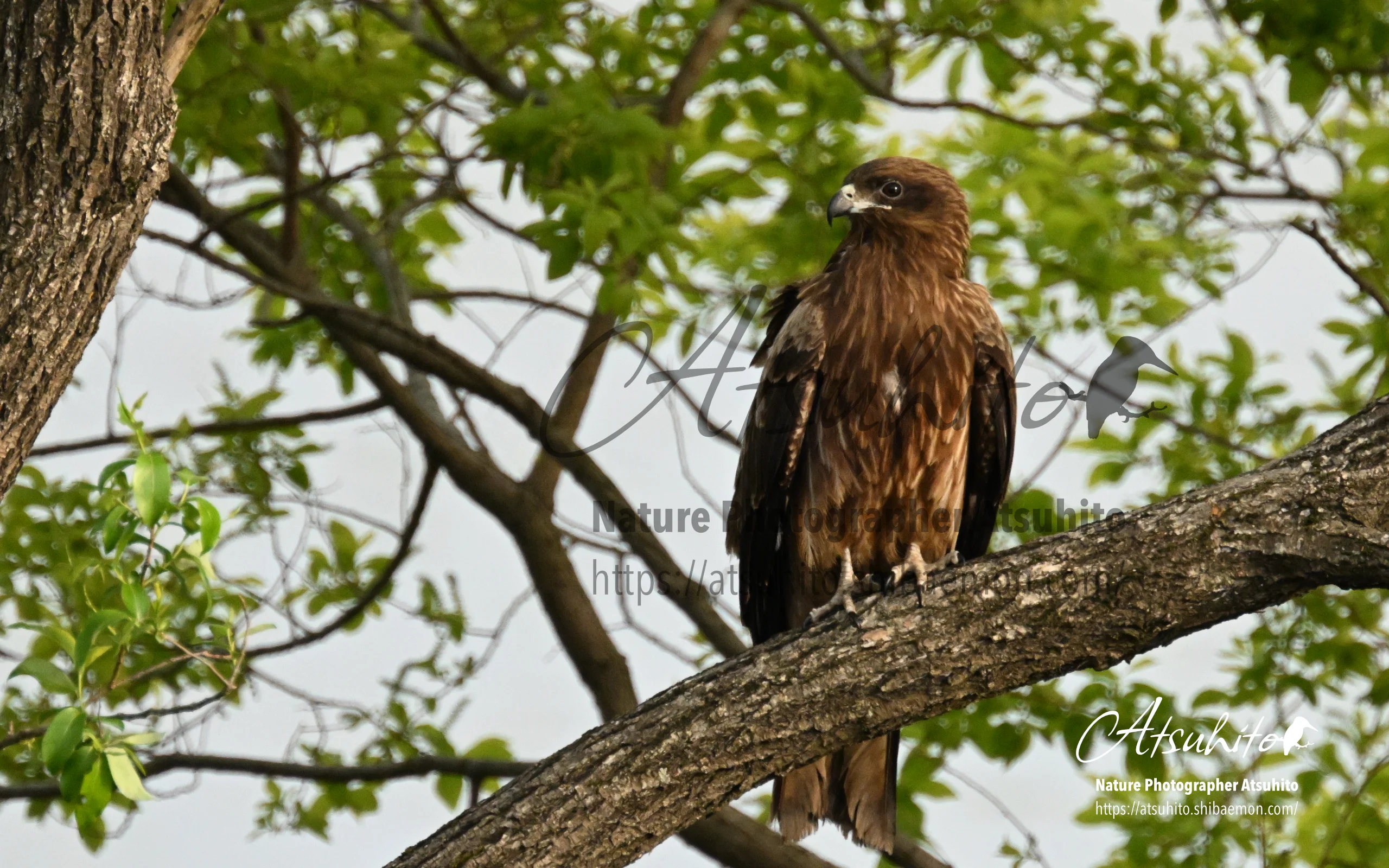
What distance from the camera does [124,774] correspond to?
2430mm

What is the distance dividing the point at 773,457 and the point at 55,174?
80.3 inches

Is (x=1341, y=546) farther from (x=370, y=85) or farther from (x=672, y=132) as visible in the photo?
(x=370, y=85)

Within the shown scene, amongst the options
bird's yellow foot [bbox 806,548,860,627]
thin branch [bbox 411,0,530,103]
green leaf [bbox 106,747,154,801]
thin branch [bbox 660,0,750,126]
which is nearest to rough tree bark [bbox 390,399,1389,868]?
bird's yellow foot [bbox 806,548,860,627]

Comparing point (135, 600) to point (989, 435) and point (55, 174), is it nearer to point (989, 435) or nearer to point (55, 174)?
point (55, 174)

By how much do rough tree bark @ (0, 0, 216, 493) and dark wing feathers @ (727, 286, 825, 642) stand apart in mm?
1901

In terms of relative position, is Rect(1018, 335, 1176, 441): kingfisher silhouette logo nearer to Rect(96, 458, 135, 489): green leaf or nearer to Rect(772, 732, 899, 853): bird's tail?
Rect(772, 732, 899, 853): bird's tail

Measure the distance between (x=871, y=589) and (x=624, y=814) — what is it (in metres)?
1.32

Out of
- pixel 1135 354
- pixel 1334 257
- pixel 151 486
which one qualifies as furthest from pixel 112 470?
pixel 1135 354

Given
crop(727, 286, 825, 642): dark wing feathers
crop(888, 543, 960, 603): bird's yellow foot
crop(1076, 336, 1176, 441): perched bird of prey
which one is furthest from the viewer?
crop(1076, 336, 1176, 441): perched bird of prey

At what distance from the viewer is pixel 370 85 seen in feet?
14.2

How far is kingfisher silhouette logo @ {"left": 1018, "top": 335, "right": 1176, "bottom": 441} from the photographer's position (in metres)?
4.85

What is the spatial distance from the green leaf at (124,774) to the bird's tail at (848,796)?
5.85ft

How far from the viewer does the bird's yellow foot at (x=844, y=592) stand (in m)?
3.37

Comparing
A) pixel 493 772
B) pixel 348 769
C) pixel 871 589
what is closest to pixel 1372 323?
pixel 871 589
